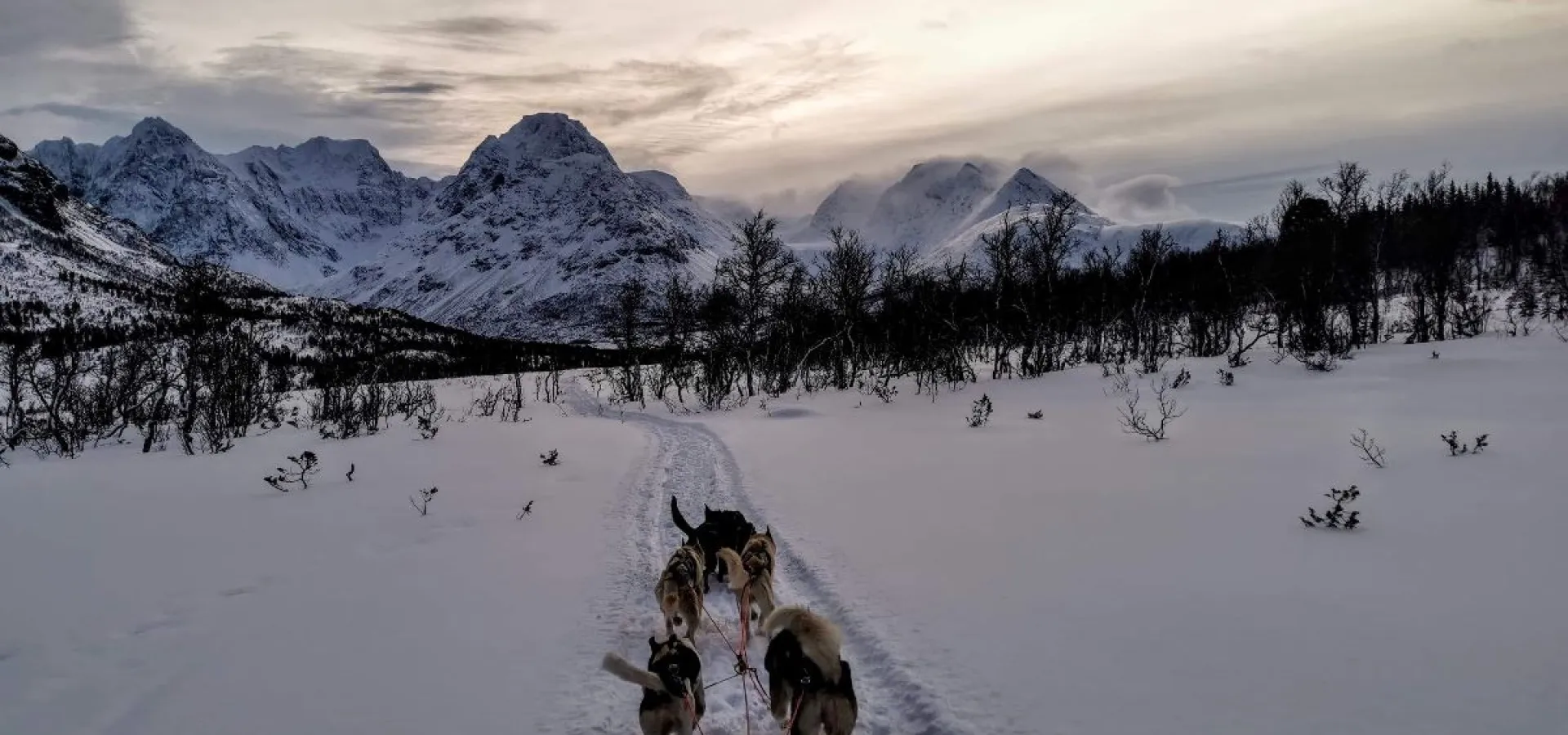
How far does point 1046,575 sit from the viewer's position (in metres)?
6.07

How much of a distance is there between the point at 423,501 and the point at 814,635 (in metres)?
8.37

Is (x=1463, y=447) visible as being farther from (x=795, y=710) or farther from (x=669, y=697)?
(x=669, y=697)

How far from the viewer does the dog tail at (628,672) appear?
3080mm

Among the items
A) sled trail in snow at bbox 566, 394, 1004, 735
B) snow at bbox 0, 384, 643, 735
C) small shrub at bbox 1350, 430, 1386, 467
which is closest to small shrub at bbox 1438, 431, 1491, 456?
small shrub at bbox 1350, 430, 1386, 467

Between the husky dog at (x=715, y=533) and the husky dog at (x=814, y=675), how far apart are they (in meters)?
2.80

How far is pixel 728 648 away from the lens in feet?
17.2

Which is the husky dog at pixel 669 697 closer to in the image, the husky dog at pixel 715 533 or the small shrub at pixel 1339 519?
the husky dog at pixel 715 533

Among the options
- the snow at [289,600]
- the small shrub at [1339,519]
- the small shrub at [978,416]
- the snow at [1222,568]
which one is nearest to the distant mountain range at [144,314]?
the snow at [289,600]

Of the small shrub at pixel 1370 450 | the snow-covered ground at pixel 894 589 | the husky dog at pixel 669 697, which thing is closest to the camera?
the husky dog at pixel 669 697

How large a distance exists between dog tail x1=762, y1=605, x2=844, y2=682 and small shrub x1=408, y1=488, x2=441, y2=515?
275 inches

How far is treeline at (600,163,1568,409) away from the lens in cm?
2719

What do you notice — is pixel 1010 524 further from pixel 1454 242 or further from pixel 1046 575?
pixel 1454 242

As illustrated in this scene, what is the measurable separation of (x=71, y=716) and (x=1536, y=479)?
12796 mm

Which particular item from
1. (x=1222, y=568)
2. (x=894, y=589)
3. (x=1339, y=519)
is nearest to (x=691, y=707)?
(x=894, y=589)
